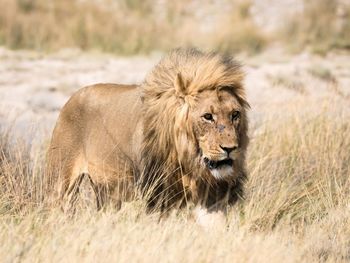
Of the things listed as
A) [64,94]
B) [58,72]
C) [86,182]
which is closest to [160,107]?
[86,182]

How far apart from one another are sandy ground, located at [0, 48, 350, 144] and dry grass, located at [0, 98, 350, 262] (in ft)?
1.38

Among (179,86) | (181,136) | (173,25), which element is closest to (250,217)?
(181,136)

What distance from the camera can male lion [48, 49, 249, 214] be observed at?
534 cm

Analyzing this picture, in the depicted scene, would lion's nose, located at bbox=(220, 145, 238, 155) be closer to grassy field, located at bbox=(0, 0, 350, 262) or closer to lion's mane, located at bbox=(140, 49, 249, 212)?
lion's mane, located at bbox=(140, 49, 249, 212)

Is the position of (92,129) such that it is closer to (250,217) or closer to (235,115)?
(250,217)

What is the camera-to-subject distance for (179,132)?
5.41 m

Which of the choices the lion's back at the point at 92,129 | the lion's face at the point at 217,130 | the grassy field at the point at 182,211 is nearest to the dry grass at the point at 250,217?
the grassy field at the point at 182,211

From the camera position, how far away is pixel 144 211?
18.3 ft

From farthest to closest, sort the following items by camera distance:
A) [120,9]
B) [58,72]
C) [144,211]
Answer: [120,9] < [58,72] < [144,211]

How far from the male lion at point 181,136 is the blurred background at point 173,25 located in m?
8.42

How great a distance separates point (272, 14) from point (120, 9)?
275 cm

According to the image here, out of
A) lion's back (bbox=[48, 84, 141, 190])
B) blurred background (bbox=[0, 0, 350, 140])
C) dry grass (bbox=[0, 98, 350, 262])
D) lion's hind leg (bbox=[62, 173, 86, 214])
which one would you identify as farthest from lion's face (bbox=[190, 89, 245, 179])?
blurred background (bbox=[0, 0, 350, 140])

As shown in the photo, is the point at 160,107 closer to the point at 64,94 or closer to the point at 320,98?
the point at 320,98

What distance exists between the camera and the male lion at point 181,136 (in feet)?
17.5
